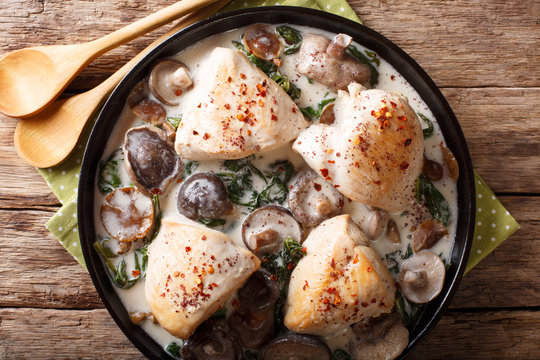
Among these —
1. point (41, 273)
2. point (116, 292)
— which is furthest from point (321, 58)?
point (41, 273)

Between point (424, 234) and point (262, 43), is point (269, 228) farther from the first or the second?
point (262, 43)

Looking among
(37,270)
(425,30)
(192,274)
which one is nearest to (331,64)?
(425,30)

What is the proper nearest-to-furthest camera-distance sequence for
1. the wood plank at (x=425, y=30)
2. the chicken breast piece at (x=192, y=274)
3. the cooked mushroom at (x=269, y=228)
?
the chicken breast piece at (x=192, y=274) → the cooked mushroom at (x=269, y=228) → the wood plank at (x=425, y=30)

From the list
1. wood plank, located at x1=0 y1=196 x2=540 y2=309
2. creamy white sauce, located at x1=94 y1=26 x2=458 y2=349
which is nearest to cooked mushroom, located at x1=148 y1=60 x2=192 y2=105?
creamy white sauce, located at x1=94 y1=26 x2=458 y2=349

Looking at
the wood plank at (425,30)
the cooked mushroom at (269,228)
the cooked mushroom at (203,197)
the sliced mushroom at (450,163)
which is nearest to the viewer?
the cooked mushroom at (203,197)

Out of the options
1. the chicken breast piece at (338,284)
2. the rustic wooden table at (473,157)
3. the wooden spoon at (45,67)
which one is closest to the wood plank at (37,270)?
the rustic wooden table at (473,157)

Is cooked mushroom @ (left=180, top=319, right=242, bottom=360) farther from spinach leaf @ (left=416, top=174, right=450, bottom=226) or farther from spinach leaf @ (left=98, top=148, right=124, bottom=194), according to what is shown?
spinach leaf @ (left=416, top=174, right=450, bottom=226)

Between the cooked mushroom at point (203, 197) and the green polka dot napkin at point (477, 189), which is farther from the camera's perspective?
the green polka dot napkin at point (477, 189)

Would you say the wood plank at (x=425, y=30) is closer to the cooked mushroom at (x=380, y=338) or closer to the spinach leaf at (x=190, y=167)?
the spinach leaf at (x=190, y=167)
